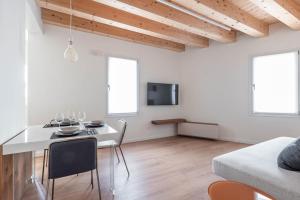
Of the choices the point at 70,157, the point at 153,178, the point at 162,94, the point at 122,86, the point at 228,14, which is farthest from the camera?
the point at 162,94

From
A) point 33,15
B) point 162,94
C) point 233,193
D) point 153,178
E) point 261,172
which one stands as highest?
point 33,15

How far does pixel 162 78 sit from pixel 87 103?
2349 millimetres

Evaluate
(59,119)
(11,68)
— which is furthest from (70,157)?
(59,119)

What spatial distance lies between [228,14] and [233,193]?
3368 mm

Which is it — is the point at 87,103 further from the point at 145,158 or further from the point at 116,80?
the point at 145,158

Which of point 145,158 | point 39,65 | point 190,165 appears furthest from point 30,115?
point 190,165

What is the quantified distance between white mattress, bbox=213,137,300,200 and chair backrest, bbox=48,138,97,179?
50.5 inches

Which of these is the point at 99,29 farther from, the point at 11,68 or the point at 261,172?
the point at 261,172

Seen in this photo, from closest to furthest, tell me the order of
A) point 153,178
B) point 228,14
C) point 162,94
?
1. point 153,178
2. point 228,14
3. point 162,94

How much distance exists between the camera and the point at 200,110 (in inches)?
220

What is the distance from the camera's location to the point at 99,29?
164 inches

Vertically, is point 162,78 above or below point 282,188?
above

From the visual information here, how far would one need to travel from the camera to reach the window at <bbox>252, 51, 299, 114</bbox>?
161 inches

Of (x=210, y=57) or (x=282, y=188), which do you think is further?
(x=210, y=57)
